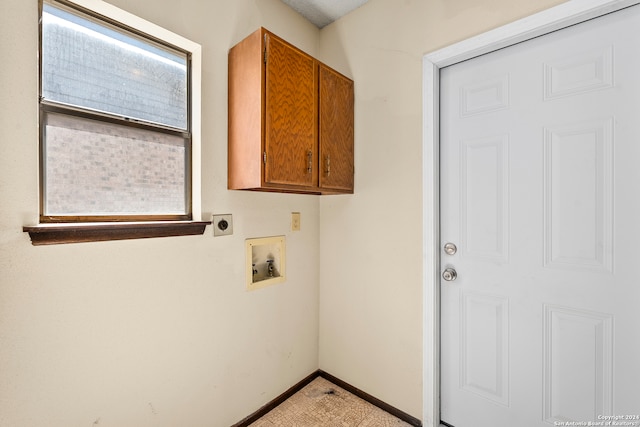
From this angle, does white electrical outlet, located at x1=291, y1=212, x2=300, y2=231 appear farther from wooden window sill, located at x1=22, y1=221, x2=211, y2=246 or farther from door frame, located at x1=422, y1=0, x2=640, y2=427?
door frame, located at x1=422, y1=0, x2=640, y2=427

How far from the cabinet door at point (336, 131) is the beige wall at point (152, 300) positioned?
37 cm

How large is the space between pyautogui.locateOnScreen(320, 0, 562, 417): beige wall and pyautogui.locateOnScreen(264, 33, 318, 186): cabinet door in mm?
464

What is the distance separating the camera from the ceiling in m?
1.93

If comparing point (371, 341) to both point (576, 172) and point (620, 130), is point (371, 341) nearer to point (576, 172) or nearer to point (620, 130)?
point (576, 172)

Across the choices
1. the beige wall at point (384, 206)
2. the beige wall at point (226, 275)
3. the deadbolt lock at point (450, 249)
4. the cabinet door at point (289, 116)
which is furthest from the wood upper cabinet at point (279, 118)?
the deadbolt lock at point (450, 249)

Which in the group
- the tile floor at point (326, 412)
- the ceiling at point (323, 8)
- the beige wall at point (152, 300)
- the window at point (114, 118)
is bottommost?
the tile floor at point (326, 412)

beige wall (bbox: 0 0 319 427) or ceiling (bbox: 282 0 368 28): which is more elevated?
ceiling (bbox: 282 0 368 28)

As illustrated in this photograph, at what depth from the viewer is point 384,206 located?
73.4 inches

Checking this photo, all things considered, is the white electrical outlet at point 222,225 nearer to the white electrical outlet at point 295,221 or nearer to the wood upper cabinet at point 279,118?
the wood upper cabinet at point 279,118

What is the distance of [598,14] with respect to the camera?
48.3 inches

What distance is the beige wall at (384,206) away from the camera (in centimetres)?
170

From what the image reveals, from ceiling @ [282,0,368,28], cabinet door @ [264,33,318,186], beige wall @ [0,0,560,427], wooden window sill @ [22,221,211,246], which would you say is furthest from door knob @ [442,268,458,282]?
ceiling @ [282,0,368,28]

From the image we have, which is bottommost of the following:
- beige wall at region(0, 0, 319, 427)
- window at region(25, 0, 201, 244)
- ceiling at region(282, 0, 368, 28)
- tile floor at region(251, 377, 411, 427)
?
tile floor at region(251, 377, 411, 427)

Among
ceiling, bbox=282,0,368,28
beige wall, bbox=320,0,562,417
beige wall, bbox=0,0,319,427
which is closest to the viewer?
beige wall, bbox=0,0,319,427
